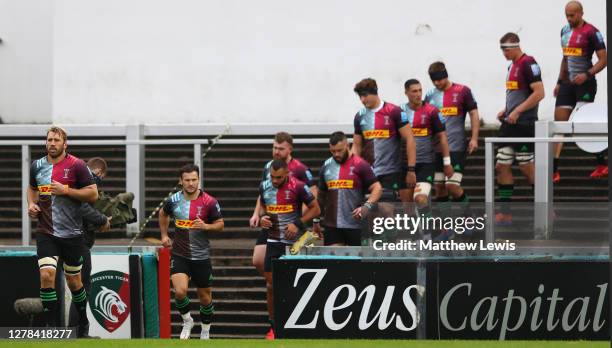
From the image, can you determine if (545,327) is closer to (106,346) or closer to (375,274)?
(375,274)

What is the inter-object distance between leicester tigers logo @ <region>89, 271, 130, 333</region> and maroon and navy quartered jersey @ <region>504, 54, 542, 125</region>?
4.53 m

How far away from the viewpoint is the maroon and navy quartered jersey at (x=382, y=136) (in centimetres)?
1741

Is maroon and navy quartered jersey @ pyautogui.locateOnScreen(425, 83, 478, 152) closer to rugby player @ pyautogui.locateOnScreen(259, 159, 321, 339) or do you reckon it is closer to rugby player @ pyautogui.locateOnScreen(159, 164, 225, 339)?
rugby player @ pyautogui.locateOnScreen(259, 159, 321, 339)

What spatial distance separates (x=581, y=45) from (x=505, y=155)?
1661 millimetres

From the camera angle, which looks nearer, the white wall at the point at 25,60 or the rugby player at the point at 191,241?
the rugby player at the point at 191,241

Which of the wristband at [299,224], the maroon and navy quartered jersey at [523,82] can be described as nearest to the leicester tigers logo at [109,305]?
the wristband at [299,224]

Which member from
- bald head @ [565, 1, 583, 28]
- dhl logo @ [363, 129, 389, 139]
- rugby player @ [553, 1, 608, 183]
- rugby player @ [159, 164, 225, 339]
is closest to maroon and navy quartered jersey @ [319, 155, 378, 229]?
dhl logo @ [363, 129, 389, 139]

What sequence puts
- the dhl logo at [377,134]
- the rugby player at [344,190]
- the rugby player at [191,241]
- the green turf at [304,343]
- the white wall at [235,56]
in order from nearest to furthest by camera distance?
the green turf at [304,343] < the rugby player at [191,241] < the rugby player at [344,190] < the dhl logo at [377,134] < the white wall at [235,56]

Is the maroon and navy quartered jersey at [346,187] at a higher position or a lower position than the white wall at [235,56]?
lower

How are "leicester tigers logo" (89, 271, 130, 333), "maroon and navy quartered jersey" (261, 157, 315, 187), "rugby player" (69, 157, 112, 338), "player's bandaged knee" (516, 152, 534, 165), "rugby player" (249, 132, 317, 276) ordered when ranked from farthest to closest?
1. "player's bandaged knee" (516, 152, 534, 165)
2. "maroon and navy quartered jersey" (261, 157, 315, 187)
3. "rugby player" (249, 132, 317, 276)
4. "leicester tigers logo" (89, 271, 130, 333)
5. "rugby player" (69, 157, 112, 338)

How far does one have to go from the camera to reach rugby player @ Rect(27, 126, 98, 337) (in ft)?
51.4

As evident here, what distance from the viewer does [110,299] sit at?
56.2 ft

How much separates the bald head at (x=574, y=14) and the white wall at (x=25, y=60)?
7.39m

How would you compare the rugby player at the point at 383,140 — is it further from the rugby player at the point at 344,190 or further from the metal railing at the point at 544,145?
the metal railing at the point at 544,145
